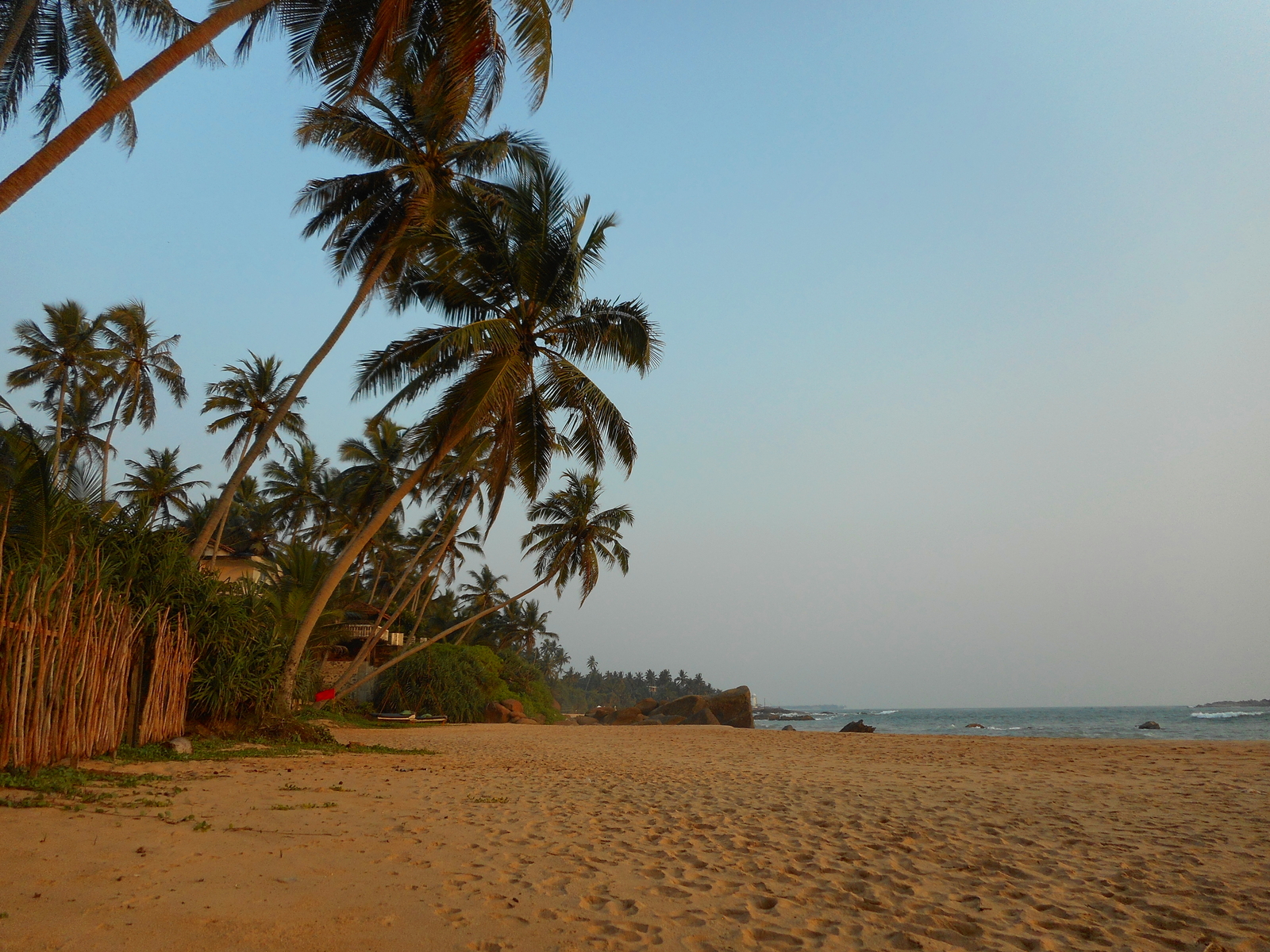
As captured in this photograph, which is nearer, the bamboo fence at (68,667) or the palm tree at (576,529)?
the bamboo fence at (68,667)

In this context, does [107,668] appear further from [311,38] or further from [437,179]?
[437,179]

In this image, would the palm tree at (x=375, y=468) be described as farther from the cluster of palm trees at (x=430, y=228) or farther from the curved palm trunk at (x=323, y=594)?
the curved palm trunk at (x=323, y=594)

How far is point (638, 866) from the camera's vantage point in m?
4.66

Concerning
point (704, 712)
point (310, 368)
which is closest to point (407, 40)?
point (310, 368)

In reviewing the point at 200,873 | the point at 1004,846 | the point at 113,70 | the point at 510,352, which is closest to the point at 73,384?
the point at 113,70

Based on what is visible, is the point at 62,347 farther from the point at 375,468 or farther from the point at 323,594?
the point at 323,594

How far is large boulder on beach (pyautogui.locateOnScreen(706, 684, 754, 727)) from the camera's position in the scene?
3028 centimetres

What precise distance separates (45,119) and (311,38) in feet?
20.6

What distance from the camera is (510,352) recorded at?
12992 millimetres

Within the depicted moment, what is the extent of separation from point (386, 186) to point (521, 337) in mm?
4586

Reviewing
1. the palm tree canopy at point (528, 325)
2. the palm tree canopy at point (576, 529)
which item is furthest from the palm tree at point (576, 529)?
the palm tree canopy at point (528, 325)

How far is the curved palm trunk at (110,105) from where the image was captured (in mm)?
5711

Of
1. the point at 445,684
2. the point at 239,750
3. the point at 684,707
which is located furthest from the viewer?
the point at 684,707

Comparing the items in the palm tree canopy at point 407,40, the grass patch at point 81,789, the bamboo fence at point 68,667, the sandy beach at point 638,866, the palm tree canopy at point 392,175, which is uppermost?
the palm tree canopy at point 392,175
